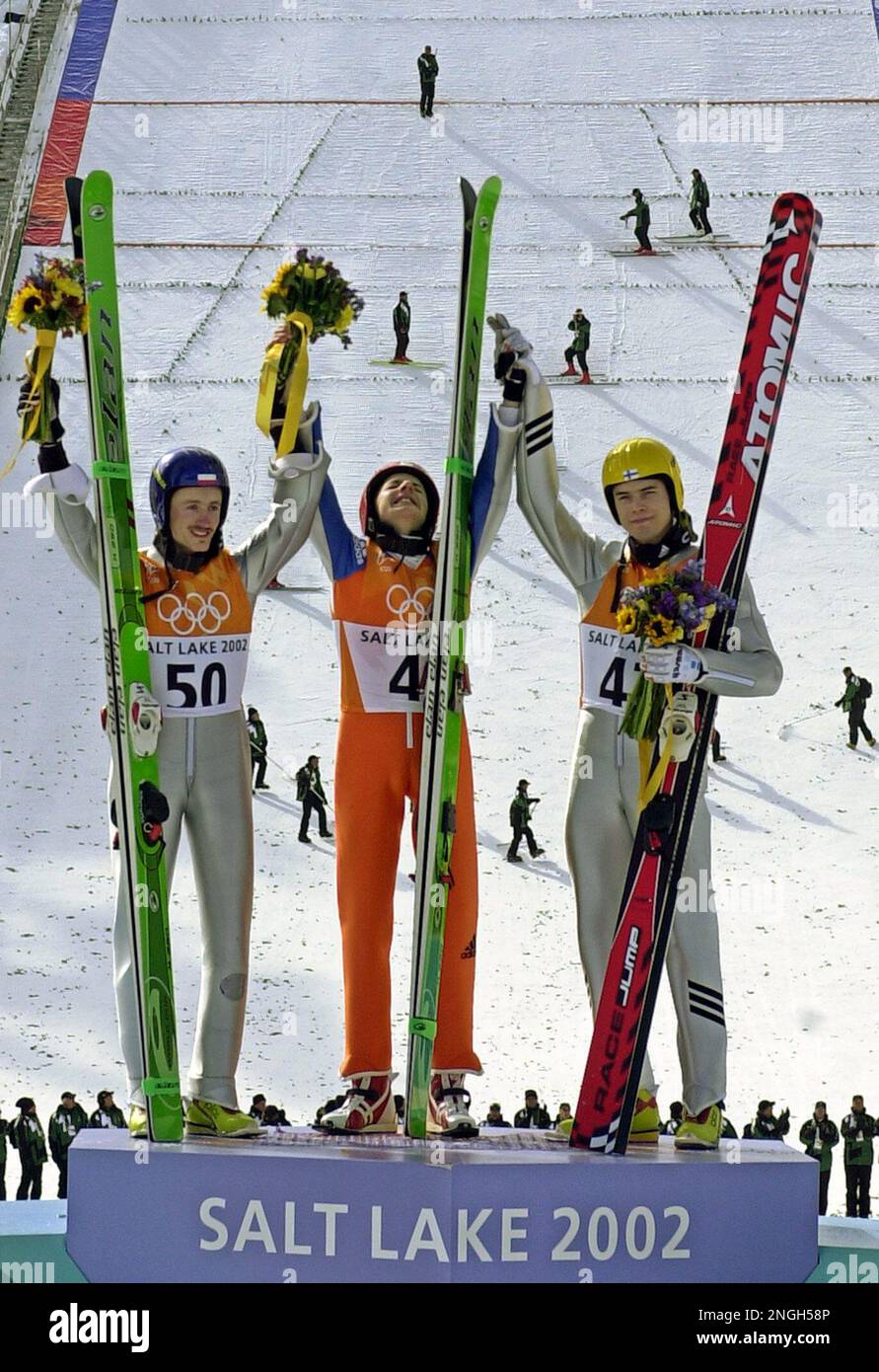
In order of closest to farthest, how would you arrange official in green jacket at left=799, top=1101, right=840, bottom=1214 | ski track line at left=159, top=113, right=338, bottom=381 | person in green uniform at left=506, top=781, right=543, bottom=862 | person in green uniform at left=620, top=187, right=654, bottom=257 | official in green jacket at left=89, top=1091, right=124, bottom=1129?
official in green jacket at left=89, top=1091, right=124, bottom=1129 < official in green jacket at left=799, top=1101, right=840, bottom=1214 < person in green uniform at left=506, top=781, right=543, bottom=862 < ski track line at left=159, top=113, right=338, bottom=381 < person in green uniform at left=620, top=187, right=654, bottom=257

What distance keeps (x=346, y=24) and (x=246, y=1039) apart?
22468mm

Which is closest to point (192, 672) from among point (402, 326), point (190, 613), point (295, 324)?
point (190, 613)

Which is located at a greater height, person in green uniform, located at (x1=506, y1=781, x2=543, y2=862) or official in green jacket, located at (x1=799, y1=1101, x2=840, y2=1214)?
person in green uniform, located at (x1=506, y1=781, x2=543, y2=862)

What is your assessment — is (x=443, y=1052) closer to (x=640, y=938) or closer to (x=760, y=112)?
(x=640, y=938)

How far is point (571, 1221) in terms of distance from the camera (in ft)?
24.6

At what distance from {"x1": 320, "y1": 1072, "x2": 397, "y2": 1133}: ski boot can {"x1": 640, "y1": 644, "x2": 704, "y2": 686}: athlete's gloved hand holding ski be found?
173 centimetres

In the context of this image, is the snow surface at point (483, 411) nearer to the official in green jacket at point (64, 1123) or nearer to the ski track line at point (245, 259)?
the ski track line at point (245, 259)

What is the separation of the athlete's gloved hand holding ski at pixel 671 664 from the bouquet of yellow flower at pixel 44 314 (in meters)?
2.13

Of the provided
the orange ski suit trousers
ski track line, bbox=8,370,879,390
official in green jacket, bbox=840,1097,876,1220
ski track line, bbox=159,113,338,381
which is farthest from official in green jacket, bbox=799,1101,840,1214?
ski track line, bbox=159,113,338,381

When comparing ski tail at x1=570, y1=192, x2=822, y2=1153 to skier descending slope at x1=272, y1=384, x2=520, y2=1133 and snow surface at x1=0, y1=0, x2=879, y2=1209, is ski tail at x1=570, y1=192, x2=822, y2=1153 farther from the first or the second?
snow surface at x1=0, y1=0, x2=879, y2=1209

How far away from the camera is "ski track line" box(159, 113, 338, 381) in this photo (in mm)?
27234

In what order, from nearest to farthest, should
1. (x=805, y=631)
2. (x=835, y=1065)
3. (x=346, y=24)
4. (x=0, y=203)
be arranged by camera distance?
(x=835, y=1065) → (x=805, y=631) → (x=0, y=203) → (x=346, y=24)

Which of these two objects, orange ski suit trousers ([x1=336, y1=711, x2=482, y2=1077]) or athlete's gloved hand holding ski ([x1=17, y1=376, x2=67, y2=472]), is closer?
athlete's gloved hand holding ski ([x1=17, y1=376, x2=67, y2=472])
